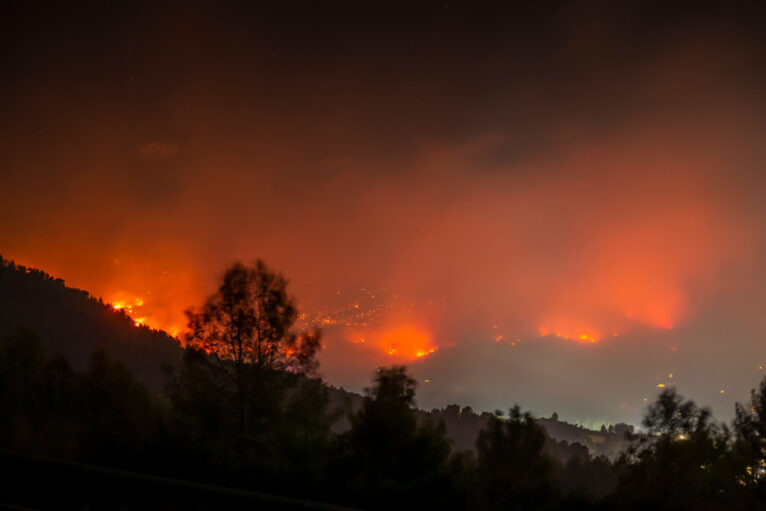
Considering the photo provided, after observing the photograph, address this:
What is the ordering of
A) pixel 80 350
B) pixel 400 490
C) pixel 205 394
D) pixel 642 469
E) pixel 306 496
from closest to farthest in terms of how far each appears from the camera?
pixel 306 496 → pixel 400 490 → pixel 205 394 → pixel 642 469 → pixel 80 350

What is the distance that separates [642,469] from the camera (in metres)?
27.8

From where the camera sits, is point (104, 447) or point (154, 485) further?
point (104, 447)

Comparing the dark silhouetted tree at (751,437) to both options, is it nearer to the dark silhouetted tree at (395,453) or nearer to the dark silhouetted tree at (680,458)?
the dark silhouetted tree at (680,458)

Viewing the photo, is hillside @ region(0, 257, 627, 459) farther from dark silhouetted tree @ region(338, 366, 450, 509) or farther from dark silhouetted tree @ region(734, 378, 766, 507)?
dark silhouetted tree @ region(338, 366, 450, 509)

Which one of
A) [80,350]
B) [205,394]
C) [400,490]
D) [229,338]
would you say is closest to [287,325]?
[229,338]

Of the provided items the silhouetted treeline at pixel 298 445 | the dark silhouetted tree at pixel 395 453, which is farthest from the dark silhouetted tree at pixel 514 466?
the dark silhouetted tree at pixel 395 453

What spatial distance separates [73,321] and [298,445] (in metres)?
171

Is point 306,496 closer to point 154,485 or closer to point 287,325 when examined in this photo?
point 154,485

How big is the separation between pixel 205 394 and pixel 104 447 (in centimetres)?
929

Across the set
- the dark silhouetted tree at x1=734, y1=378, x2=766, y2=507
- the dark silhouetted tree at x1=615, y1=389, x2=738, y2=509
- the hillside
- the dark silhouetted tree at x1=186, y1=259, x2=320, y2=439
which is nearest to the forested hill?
the hillside

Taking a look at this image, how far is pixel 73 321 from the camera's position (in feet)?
522

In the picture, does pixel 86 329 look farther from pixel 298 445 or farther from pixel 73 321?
pixel 298 445

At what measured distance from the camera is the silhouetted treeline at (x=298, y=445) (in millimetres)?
12422

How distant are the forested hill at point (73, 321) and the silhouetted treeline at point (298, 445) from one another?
358 feet
